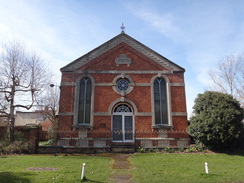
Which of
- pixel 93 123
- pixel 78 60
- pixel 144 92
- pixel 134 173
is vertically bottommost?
pixel 134 173

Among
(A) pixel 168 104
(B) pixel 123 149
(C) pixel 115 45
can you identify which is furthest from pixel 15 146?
(A) pixel 168 104

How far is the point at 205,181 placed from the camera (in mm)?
6730

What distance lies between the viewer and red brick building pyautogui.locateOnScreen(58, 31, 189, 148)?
15648mm

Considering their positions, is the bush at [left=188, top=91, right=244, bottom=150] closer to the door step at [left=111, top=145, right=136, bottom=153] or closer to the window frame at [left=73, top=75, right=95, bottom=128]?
the door step at [left=111, top=145, right=136, bottom=153]

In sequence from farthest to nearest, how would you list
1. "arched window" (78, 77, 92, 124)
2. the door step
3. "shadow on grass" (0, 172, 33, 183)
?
"arched window" (78, 77, 92, 124)
the door step
"shadow on grass" (0, 172, 33, 183)

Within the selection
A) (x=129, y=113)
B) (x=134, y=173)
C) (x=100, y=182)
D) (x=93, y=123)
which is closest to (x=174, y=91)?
(x=129, y=113)

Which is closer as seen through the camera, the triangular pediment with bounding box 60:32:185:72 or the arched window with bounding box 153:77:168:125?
the arched window with bounding box 153:77:168:125

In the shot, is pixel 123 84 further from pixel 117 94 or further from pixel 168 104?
pixel 168 104

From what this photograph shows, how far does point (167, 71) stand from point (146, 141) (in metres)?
6.46

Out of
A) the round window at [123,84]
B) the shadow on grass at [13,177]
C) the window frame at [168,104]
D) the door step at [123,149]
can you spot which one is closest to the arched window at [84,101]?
the round window at [123,84]

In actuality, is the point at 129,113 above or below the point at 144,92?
Answer: below

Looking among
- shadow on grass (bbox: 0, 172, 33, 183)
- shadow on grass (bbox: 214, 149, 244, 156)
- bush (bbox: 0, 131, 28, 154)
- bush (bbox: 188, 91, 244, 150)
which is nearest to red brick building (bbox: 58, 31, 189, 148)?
bush (bbox: 188, 91, 244, 150)

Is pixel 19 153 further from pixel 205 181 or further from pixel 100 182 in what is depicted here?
pixel 205 181

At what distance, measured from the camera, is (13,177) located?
709 centimetres
